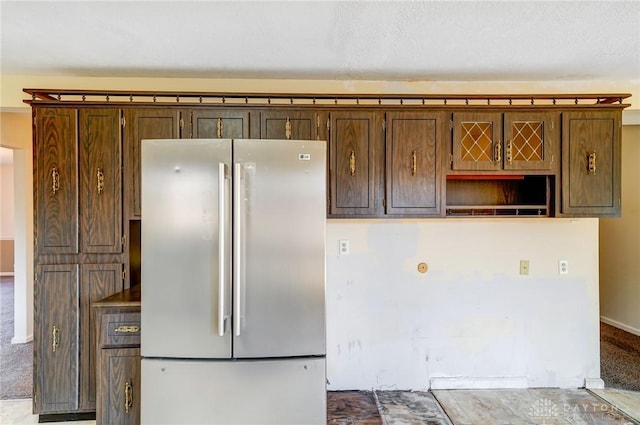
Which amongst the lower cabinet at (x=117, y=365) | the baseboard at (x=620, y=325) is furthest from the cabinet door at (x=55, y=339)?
the baseboard at (x=620, y=325)

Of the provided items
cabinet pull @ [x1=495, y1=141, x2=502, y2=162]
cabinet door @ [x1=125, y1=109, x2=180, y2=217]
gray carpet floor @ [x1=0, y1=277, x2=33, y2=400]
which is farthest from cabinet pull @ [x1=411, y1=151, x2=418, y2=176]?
gray carpet floor @ [x1=0, y1=277, x2=33, y2=400]

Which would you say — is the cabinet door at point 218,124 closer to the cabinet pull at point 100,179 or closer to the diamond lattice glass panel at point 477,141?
the cabinet pull at point 100,179

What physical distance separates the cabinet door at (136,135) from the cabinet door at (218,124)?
168 millimetres

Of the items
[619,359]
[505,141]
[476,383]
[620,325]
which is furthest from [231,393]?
[620,325]

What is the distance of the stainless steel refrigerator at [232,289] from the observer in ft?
6.04

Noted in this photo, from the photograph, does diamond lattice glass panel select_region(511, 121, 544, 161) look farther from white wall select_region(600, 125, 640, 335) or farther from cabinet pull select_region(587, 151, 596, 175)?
white wall select_region(600, 125, 640, 335)

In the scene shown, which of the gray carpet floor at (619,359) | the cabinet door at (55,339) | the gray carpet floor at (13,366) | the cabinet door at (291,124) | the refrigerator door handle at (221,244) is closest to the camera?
the refrigerator door handle at (221,244)

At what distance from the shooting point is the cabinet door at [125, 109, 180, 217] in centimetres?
241

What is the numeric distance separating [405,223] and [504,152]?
851 millimetres

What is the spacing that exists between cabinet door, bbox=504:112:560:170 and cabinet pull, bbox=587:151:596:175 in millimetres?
235

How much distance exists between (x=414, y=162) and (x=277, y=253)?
1211 mm

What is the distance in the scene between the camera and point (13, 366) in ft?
10.7

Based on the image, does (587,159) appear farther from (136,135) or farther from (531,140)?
(136,135)

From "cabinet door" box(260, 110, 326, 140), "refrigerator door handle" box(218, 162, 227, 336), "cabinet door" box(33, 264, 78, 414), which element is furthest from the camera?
"cabinet door" box(260, 110, 326, 140)
